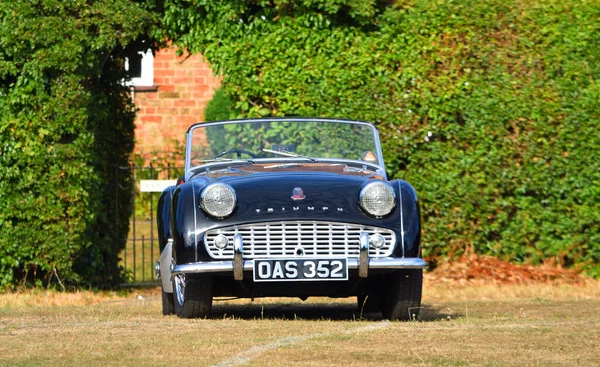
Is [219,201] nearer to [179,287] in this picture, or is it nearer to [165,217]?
[179,287]

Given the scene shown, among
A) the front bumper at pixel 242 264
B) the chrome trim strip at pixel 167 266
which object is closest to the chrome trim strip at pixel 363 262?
the front bumper at pixel 242 264

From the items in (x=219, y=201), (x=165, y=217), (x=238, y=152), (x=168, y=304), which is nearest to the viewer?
(x=219, y=201)

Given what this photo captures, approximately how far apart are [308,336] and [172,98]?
15880 millimetres

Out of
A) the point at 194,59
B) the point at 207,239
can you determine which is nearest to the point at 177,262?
the point at 207,239

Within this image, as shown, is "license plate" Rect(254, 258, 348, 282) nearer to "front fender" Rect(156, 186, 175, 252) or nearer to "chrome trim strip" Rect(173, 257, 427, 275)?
"chrome trim strip" Rect(173, 257, 427, 275)

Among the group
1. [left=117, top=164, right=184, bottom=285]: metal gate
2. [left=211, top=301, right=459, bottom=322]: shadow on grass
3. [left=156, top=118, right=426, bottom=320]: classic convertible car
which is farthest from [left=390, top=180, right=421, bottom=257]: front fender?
[left=117, top=164, right=184, bottom=285]: metal gate

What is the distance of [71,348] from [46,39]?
6.15 metres

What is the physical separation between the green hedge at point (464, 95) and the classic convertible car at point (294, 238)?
3.84 metres

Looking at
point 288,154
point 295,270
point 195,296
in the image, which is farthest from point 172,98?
point 295,270

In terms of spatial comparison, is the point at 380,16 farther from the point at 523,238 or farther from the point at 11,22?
the point at 11,22

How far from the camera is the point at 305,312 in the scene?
938 centimetres

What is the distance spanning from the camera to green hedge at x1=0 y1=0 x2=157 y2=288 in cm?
1160

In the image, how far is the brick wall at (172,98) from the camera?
71.9 ft

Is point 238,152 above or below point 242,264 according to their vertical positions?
above
